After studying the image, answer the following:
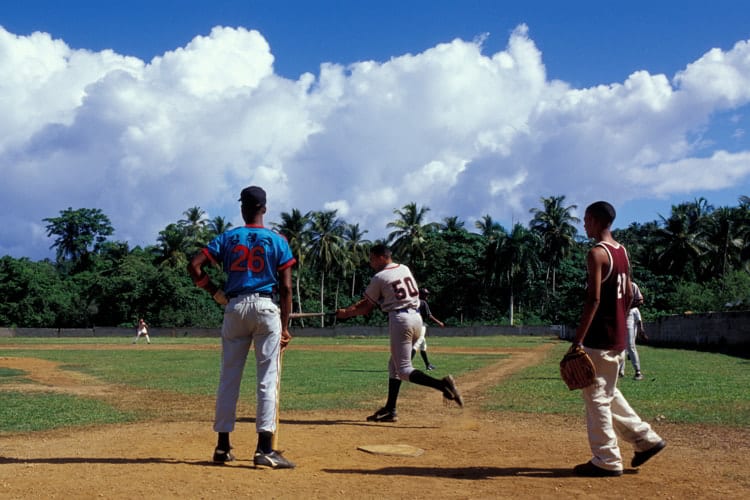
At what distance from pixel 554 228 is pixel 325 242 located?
892 inches

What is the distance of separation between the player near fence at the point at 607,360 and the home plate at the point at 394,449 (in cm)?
147

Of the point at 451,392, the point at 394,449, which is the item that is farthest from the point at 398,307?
the point at 394,449

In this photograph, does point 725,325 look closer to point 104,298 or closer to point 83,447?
point 83,447

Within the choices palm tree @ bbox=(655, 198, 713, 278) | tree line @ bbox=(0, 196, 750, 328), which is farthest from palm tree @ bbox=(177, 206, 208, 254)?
palm tree @ bbox=(655, 198, 713, 278)

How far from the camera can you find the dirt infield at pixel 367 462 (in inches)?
195

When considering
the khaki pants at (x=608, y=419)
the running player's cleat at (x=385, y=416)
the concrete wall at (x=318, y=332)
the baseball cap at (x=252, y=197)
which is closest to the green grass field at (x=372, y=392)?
the running player's cleat at (x=385, y=416)

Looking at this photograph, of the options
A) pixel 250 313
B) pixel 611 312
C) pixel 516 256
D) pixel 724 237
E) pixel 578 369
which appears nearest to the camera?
pixel 578 369

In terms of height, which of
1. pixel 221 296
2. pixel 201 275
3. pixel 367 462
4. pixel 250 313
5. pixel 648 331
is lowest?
pixel 367 462

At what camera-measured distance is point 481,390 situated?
1241 cm

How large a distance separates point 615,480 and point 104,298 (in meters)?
70.6

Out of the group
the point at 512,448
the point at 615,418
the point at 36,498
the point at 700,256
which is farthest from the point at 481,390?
the point at 700,256

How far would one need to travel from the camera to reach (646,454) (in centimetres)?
553

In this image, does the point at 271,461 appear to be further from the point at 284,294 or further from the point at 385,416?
the point at 385,416

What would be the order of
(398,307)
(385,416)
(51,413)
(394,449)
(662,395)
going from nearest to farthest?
(394,449) < (398,307) < (385,416) < (51,413) < (662,395)
